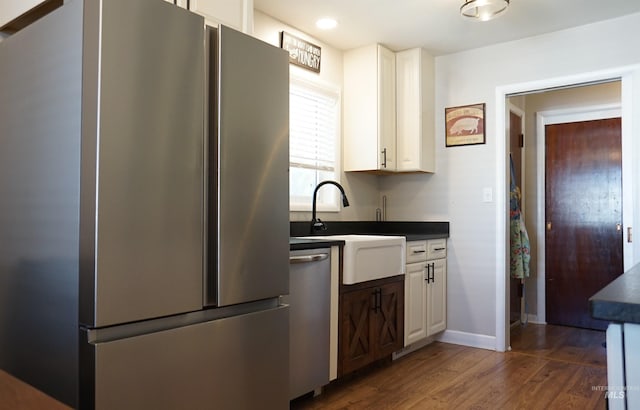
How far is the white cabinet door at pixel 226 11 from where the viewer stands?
6.82ft

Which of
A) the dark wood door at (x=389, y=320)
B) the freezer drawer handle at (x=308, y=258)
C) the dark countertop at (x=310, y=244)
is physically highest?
the dark countertop at (x=310, y=244)

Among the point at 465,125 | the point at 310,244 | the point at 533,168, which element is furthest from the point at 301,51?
the point at 533,168

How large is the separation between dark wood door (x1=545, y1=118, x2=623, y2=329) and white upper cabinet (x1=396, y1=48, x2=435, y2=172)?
147cm

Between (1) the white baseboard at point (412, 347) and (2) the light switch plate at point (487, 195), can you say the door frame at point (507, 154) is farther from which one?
(1) the white baseboard at point (412, 347)

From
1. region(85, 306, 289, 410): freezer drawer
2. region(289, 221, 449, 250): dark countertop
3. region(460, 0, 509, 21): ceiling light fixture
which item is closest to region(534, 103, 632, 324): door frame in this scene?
region(289, 221, 449, 250): dark countertop

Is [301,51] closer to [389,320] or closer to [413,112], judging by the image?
[413,112]

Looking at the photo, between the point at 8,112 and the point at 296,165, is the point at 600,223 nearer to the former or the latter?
the point at 296,165

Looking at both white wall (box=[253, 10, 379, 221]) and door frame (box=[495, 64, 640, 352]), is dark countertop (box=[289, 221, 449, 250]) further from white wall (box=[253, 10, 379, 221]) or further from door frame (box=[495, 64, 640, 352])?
door frame (box=[495, 64, 640, 352])

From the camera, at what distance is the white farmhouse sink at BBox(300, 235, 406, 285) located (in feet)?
8.80

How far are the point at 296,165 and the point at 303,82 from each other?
0.57 m

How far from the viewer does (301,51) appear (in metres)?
3.31

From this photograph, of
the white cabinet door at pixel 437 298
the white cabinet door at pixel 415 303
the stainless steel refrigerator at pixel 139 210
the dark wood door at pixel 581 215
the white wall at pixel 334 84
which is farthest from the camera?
the dark wood door at pixel 581 215

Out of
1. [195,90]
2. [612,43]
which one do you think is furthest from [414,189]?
[195,90]

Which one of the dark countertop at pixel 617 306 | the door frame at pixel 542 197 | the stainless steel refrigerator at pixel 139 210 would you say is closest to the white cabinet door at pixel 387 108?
the door frame at pixel 542 197
